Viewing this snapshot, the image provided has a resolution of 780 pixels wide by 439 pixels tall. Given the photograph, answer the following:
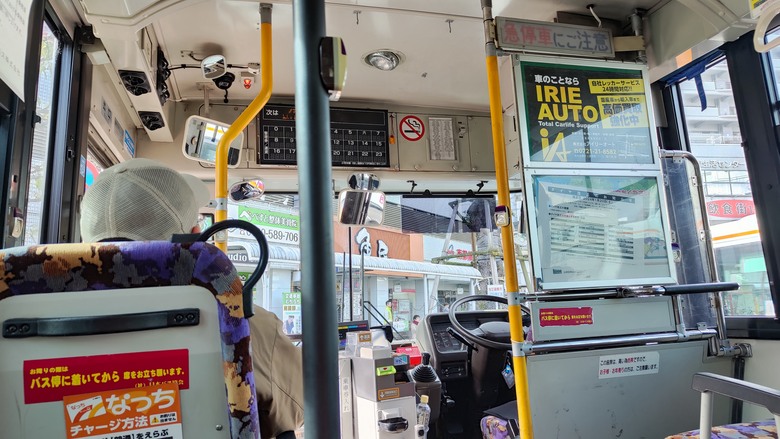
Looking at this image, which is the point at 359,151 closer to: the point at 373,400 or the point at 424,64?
the point at 424,64

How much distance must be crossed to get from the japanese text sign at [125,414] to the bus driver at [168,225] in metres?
0.30

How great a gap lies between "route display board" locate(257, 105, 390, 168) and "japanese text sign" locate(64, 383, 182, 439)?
118 inches

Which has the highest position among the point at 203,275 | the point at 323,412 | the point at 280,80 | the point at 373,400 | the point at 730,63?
the point at 280,80

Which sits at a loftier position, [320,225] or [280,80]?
[280,80]

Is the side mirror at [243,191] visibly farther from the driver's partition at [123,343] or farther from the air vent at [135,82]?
the driver's partition at [123,343]

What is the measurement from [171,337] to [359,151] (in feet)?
10.3

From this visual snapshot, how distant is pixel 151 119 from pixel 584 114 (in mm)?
2870

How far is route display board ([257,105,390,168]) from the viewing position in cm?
381

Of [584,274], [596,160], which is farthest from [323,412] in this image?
[596,160]

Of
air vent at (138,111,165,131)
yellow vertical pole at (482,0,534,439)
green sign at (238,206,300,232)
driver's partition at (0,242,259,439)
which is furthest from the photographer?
green sign at (238,206,300,232)

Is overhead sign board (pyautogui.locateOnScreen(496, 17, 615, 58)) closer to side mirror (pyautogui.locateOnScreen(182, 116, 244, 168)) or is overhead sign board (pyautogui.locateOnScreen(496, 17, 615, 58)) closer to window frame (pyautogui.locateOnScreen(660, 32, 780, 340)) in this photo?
window frame (pyautogui.locateOnScreen(660, 32, 780, 340))

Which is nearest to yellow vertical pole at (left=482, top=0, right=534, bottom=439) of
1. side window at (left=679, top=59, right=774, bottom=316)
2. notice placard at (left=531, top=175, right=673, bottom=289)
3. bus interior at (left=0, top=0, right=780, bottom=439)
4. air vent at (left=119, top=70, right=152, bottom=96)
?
bus interior at (left=0, top=0, right=780, bottom=439)

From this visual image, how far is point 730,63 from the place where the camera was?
2.70m

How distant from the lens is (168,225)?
1210 millimetres
